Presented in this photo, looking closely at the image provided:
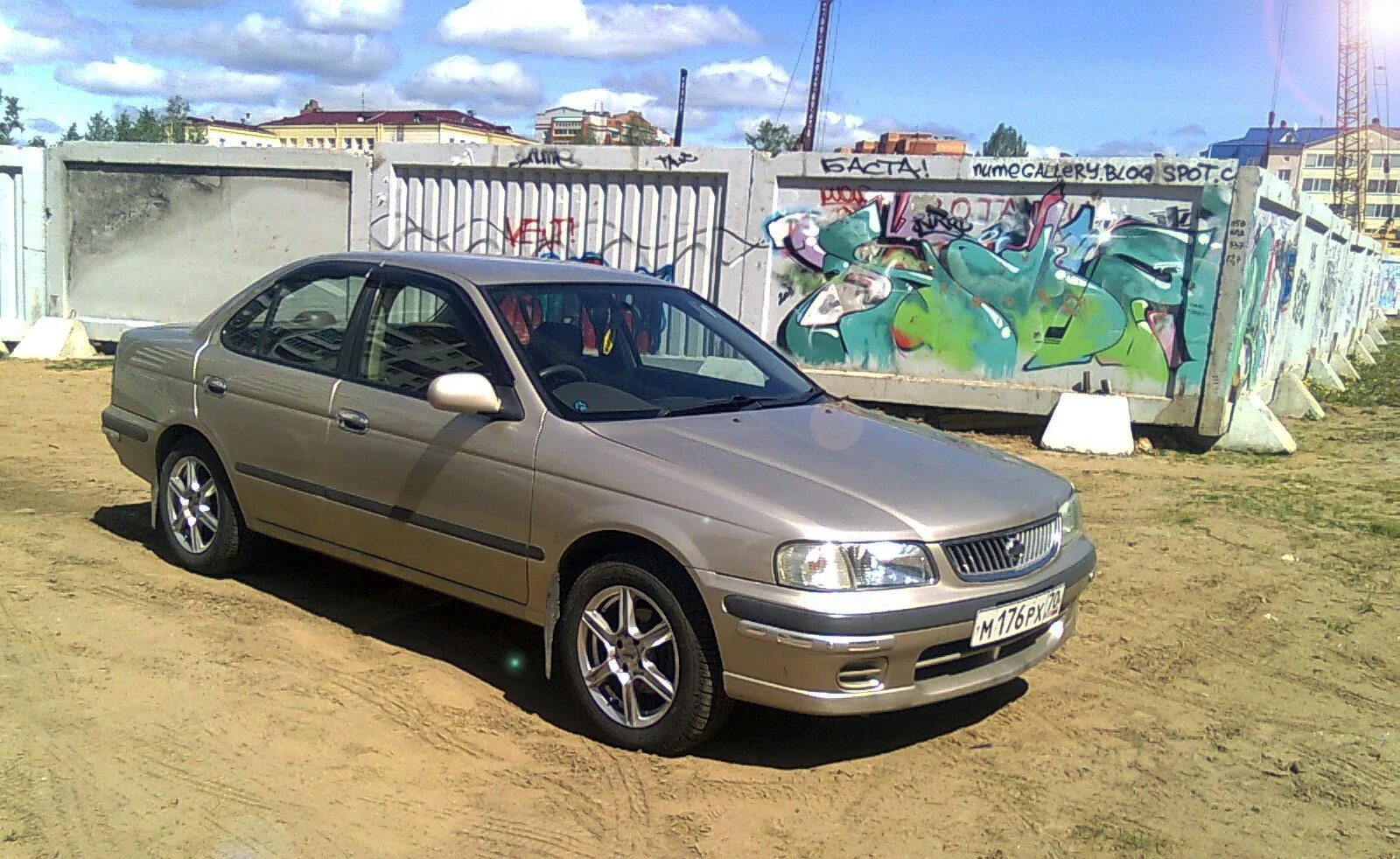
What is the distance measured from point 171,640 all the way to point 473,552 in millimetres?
1474

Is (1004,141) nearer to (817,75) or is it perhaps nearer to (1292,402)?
(817,75)

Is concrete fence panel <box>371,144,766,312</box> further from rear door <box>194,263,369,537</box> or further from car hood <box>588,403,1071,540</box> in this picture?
car hood <box>588,403,1071,540</box>

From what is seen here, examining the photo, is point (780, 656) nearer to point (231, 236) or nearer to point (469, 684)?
point (469, 684)

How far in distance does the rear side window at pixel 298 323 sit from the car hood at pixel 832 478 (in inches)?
62.7

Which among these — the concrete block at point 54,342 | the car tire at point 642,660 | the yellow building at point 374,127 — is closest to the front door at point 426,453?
the car tire at point 642,660

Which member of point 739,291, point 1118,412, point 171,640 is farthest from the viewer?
point 739,291

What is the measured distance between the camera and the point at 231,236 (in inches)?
544

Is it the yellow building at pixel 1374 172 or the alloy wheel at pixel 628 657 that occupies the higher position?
the yellow building at pixel 1374 172

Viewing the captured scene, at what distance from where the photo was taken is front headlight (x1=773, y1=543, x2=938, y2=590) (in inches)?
144

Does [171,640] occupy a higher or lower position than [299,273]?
lower

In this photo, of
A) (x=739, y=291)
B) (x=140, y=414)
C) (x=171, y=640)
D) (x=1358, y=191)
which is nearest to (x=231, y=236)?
(x=739, y=291)

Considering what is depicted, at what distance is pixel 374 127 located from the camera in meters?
75.6

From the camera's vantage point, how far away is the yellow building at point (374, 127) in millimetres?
73500

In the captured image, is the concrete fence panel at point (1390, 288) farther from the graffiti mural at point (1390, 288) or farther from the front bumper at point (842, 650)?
the front bumper at point (842, 650)
